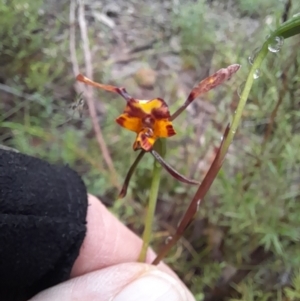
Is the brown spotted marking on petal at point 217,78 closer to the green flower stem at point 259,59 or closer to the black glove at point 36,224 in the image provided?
the green flower stem at point 259,59

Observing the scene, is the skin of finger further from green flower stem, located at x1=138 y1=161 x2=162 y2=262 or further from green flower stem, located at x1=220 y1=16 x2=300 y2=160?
green flower stem, located at x1=220 y1=16 x2=300 y2=160

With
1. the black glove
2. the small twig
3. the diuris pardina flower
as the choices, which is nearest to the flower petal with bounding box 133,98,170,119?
the diuris pardina flower

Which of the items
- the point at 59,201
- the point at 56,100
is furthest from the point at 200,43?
the point at 59,201

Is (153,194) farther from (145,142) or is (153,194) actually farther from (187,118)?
(187,118)

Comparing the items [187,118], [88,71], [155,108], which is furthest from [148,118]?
[187,118]

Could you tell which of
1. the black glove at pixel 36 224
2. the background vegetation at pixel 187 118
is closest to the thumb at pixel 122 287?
the black glove at pixel 36 224
